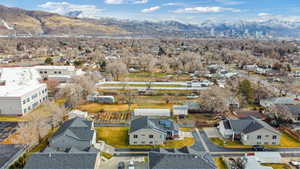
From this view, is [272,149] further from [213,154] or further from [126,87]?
[126,87]

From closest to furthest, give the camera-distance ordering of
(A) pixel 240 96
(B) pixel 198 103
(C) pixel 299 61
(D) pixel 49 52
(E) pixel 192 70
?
(B) pixel 198 103 < (A) pixel 240 96 < (E) pixel 192 70 < (C) pixel 299 61 < (D) pixel 49 52

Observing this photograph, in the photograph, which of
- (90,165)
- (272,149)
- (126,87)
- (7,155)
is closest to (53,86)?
(126,87)

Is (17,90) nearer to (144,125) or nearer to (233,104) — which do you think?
(144,125)

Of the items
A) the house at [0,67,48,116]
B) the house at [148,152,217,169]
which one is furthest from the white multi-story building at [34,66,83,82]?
the house at [148,152,217,169]

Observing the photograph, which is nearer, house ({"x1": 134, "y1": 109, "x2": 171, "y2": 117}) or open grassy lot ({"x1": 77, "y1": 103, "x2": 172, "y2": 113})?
house ({"x1": 134, "y1": 109, "x2": 171, "y2": 117})

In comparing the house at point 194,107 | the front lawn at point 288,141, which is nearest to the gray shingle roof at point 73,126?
the house at point 194,107

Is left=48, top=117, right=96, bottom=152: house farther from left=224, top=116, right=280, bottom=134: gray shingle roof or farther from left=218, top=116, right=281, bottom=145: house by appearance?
left=224, top=116, right=280, bottom=134: gray shingle roof
